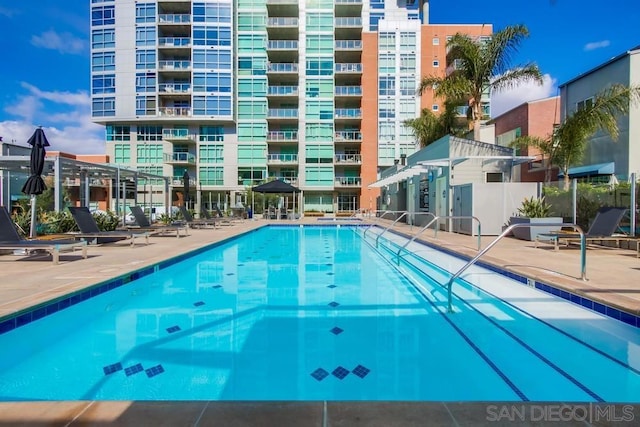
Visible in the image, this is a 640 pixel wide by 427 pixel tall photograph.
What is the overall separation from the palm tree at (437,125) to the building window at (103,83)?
103 feet

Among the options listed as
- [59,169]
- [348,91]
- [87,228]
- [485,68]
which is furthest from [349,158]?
[87,228]

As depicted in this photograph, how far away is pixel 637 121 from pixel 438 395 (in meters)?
21.0

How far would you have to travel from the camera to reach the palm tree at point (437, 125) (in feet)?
71.4

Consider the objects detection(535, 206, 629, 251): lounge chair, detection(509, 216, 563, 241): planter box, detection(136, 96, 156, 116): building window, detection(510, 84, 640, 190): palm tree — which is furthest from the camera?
detection(136, 96, 156, 116): building window

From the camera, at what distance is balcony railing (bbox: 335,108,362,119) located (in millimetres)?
Answer: 37844

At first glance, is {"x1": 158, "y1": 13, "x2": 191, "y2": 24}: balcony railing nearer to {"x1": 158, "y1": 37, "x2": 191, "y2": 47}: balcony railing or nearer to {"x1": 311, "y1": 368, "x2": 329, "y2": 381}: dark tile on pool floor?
{"x1": 158, "y1": 37, "x2": 191, "y2": 47}: balcony railing

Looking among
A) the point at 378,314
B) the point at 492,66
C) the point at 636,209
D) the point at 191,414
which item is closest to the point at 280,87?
the point at 492,66

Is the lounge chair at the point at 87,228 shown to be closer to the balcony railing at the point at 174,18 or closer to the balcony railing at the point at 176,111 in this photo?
the balcony railing at the point at 176,111

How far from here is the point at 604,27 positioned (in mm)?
14375

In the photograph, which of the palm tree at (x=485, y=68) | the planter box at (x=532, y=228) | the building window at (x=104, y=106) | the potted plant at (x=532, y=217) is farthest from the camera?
the building window at (x=104, y=106)

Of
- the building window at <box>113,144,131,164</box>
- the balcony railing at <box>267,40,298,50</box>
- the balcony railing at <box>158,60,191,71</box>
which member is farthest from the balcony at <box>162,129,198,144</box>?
the balcony railing at <box>267,40,298,50</box>

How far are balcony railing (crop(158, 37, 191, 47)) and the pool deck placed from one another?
34241 millimetres

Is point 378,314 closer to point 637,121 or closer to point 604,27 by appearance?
point 604,27

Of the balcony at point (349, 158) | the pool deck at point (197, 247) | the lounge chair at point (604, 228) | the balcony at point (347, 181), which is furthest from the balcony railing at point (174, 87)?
the lounge chair at point (604, 228)
